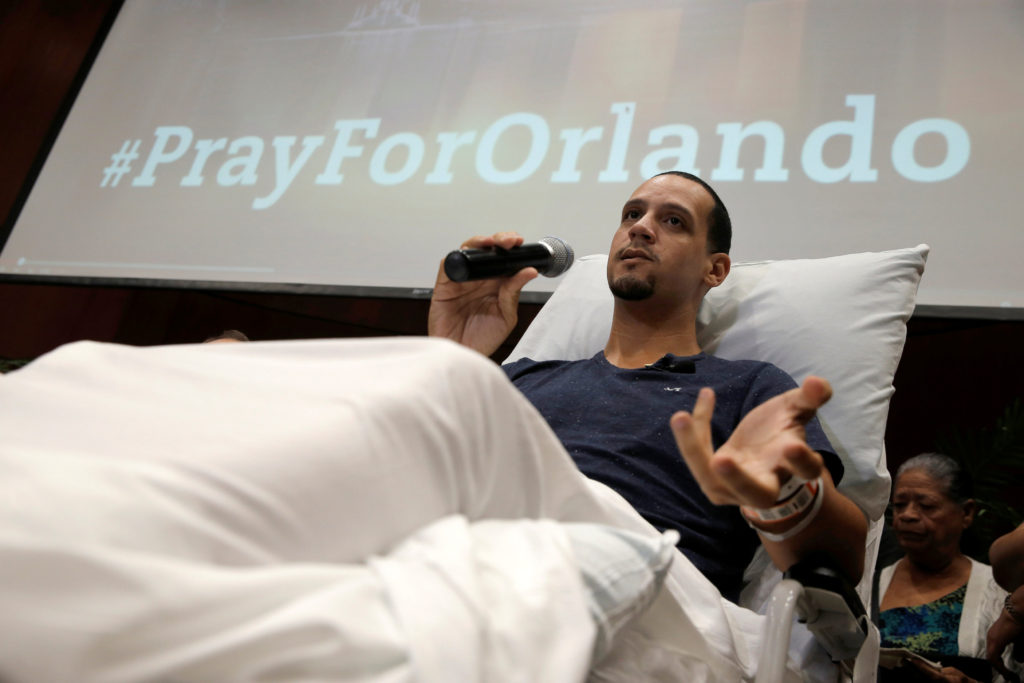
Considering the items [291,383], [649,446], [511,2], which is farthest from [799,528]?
[511,2]

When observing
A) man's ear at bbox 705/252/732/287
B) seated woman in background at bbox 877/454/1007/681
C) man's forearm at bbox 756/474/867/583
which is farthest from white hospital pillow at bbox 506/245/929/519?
seated woman in background at bbox 877/454/1007/681

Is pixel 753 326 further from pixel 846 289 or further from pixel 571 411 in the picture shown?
pixel 571 411

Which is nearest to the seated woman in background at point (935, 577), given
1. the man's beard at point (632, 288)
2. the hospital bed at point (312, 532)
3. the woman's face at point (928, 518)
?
the woman's face at point (928, 518)

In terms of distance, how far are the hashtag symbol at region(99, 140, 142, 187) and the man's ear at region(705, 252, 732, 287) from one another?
2.13 m

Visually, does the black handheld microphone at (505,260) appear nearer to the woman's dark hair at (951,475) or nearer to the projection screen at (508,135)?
A: the projection screen at (508,135)

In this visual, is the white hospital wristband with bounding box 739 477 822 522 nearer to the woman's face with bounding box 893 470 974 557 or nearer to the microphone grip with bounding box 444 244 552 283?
the microphone grip with bounding box 444 244 552 283

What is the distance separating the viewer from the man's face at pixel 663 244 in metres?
1.51

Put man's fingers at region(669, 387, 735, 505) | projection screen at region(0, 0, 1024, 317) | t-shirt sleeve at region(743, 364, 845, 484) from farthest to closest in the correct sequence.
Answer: projection screen at region(0, 0, 1024, 317)
t-shirt sleeve at region(743, 364, 845, 484)
man's fingers at region(669, 387, 735, 505)

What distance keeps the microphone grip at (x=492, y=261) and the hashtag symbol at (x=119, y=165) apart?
1919 millimetres

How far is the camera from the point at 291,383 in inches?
23.4

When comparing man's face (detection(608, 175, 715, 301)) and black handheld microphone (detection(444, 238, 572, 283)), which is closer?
black handheld microphone (detection(444, 238, 572, 283))

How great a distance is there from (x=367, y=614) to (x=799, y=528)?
1.93 feet

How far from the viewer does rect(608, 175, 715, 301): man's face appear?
151 centimetres

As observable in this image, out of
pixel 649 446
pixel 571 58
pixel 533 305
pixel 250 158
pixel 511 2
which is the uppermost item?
pixel 511 2
